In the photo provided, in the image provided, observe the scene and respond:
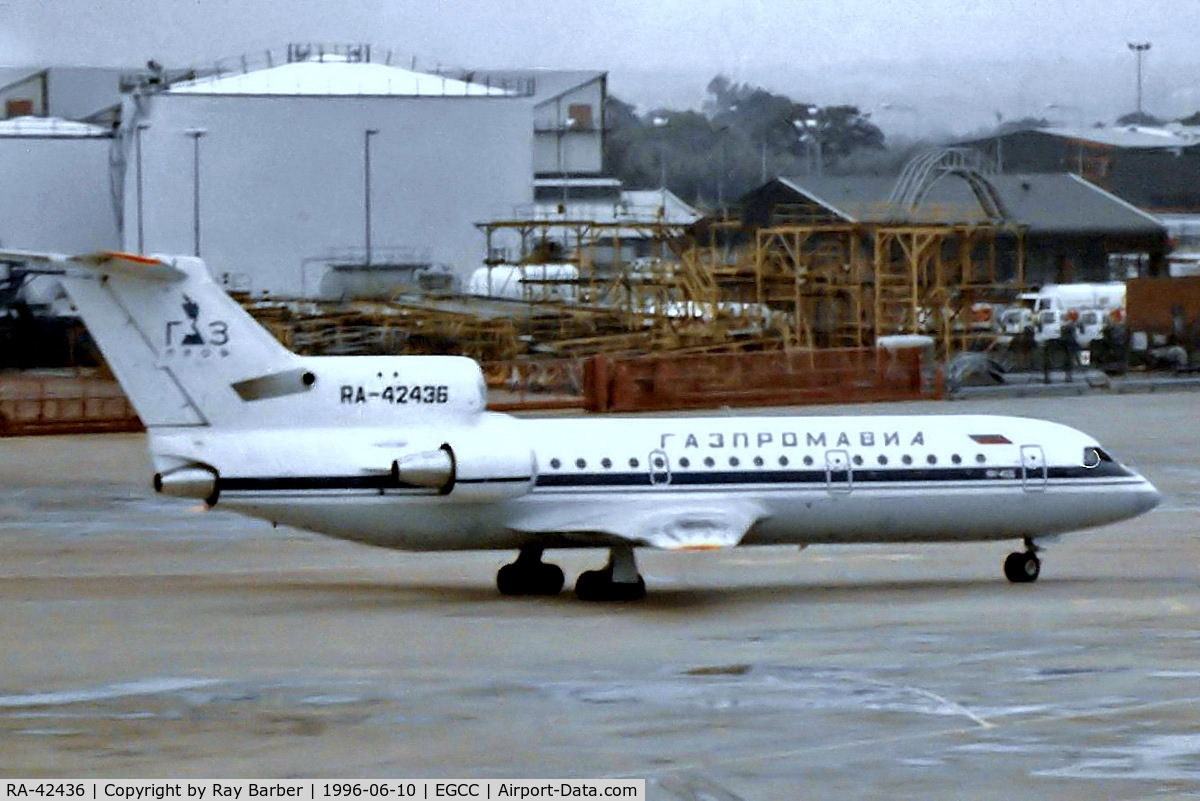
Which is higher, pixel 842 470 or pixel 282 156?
pixel 282 156

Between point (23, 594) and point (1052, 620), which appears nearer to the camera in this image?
point (1052, 620)

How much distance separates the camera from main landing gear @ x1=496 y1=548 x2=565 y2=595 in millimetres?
27266

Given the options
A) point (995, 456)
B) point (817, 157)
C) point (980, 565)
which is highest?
point (817, 157)

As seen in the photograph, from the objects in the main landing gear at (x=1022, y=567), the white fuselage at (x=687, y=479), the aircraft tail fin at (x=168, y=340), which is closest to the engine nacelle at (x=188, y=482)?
the white fuselage at (x=687, y=479)

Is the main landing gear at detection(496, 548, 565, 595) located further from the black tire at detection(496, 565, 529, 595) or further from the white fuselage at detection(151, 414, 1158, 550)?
the white fuselage at detection(151, 414, 1158, 550)

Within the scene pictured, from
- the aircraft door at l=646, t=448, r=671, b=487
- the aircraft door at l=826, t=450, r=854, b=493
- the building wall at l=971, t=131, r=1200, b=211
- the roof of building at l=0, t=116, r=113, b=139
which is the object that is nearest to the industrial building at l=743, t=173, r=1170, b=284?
the building wall at l=971, t=131, r=1200, b=211

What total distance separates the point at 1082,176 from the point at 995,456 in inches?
3113

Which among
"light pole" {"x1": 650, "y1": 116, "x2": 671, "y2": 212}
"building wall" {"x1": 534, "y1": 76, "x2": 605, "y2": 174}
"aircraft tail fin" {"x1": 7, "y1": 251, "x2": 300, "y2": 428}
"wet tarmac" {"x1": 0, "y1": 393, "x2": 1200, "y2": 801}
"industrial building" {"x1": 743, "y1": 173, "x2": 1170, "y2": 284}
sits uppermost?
"building wall" {"x1": 534, "y1": 76, "x2": 605, "y2": 174}

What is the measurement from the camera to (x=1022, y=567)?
28.1 metres

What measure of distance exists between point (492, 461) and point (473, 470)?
0.32 m

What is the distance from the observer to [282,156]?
3369 inches

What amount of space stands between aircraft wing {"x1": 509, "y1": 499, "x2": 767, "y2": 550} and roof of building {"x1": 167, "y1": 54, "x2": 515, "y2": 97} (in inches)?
2504

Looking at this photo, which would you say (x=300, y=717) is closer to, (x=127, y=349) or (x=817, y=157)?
(x=127, y=349)

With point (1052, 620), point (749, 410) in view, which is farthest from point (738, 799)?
point (749, 410)
